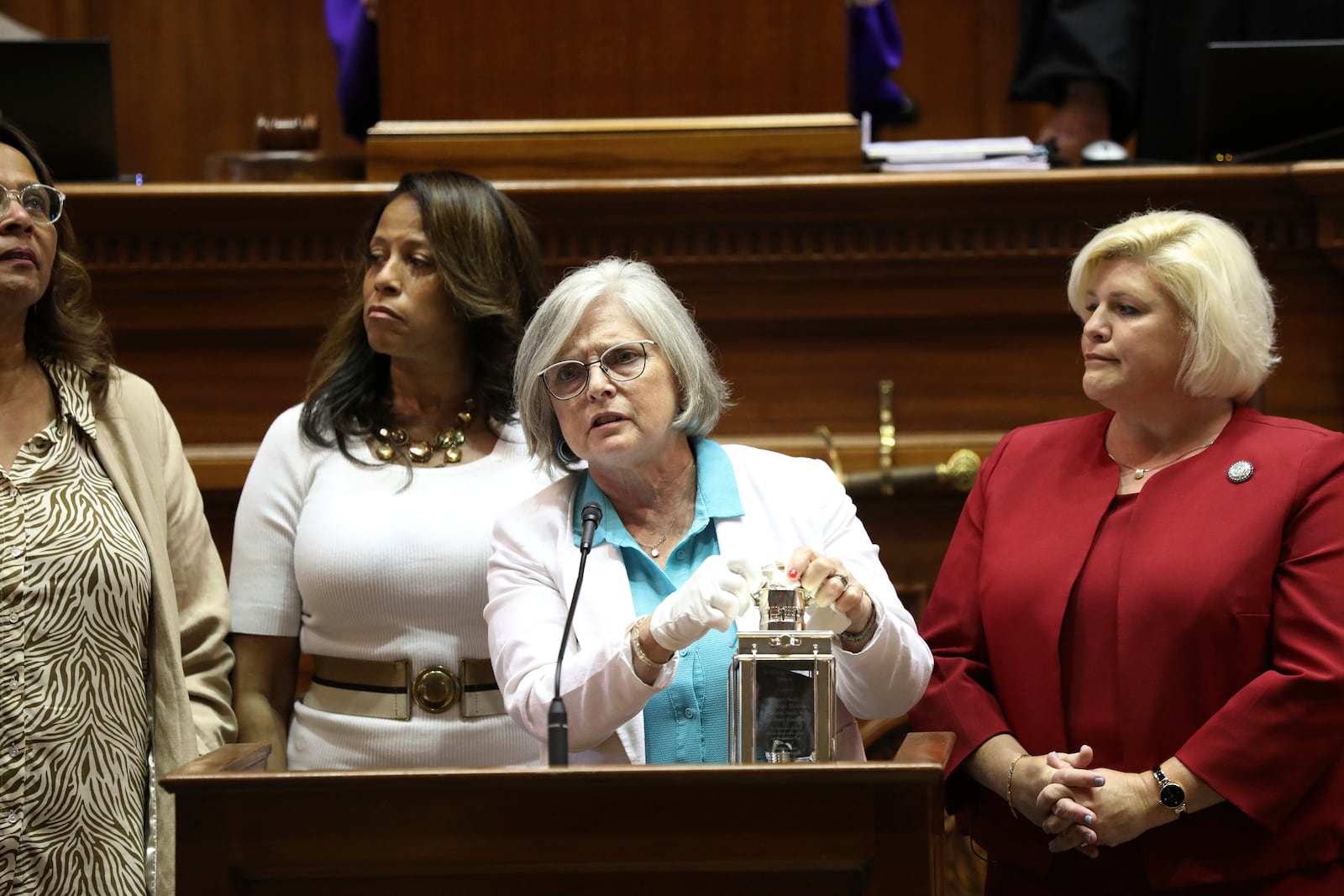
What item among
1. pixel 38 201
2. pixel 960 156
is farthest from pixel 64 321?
pixel 960 156

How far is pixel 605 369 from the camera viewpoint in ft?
7.43

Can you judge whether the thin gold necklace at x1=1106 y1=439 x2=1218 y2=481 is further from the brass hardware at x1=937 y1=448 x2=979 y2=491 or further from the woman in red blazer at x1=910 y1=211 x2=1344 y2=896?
the brass hardware at x1=937 y1=448 x2=979 y2=491

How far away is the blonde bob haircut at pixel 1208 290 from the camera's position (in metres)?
2.26

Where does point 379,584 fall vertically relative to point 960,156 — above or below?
below

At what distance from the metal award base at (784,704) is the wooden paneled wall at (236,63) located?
296 cm

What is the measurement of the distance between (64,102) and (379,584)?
120cm

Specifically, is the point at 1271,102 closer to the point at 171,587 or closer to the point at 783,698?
the point at 783,698

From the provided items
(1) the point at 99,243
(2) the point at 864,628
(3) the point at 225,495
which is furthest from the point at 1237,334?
(1) the point at 99,243

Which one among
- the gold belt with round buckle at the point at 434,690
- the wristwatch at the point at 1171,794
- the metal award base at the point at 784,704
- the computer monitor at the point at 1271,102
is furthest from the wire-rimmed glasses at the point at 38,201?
the computer monitor at the point at 1271,102

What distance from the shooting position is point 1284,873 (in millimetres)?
2121

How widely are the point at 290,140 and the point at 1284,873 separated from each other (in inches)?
88.3

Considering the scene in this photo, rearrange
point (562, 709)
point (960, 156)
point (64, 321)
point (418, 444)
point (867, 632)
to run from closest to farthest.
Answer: point (562, 709) < point (867, 632) < point (64, 321) < point (418, 444) < point (960, 156)

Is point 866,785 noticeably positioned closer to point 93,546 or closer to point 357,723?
point 357,723

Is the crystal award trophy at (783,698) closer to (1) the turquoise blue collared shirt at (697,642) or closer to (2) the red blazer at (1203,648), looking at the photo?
(1) the turquoise blue collared shirt at (697,642)
